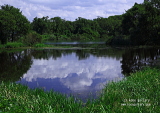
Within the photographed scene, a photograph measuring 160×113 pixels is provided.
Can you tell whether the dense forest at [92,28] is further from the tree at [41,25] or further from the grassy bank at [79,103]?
the grassy bank at [79,103]

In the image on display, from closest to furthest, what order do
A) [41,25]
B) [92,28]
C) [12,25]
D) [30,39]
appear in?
[12,25], [30,39], [41,25], [92,28]

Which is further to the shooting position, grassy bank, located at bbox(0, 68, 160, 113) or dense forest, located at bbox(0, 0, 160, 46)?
dense forest, located at bbox(0, 0, 160, 46)

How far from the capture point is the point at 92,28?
146 m

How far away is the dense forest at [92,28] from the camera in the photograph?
75.3 ft

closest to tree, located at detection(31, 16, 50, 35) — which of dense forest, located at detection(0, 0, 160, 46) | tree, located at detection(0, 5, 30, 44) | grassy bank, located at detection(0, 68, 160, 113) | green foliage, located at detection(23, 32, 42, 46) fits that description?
dense forest, located at detection(0, 0, 160, 46)

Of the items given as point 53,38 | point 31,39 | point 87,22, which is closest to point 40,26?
point 53,38

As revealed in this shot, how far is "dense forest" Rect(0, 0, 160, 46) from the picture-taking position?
23.0 metres

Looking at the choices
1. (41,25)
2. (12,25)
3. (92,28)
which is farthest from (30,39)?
(92,28)

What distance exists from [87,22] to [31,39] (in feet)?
317

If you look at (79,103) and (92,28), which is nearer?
(79,103)

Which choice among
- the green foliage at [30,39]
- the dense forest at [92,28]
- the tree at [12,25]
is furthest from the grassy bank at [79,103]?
the green foliage at [30,39]

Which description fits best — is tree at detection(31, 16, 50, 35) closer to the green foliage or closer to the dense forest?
the dense forest

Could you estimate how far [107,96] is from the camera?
820 cm

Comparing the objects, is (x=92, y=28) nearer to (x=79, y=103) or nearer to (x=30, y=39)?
(x=30, y=39)
